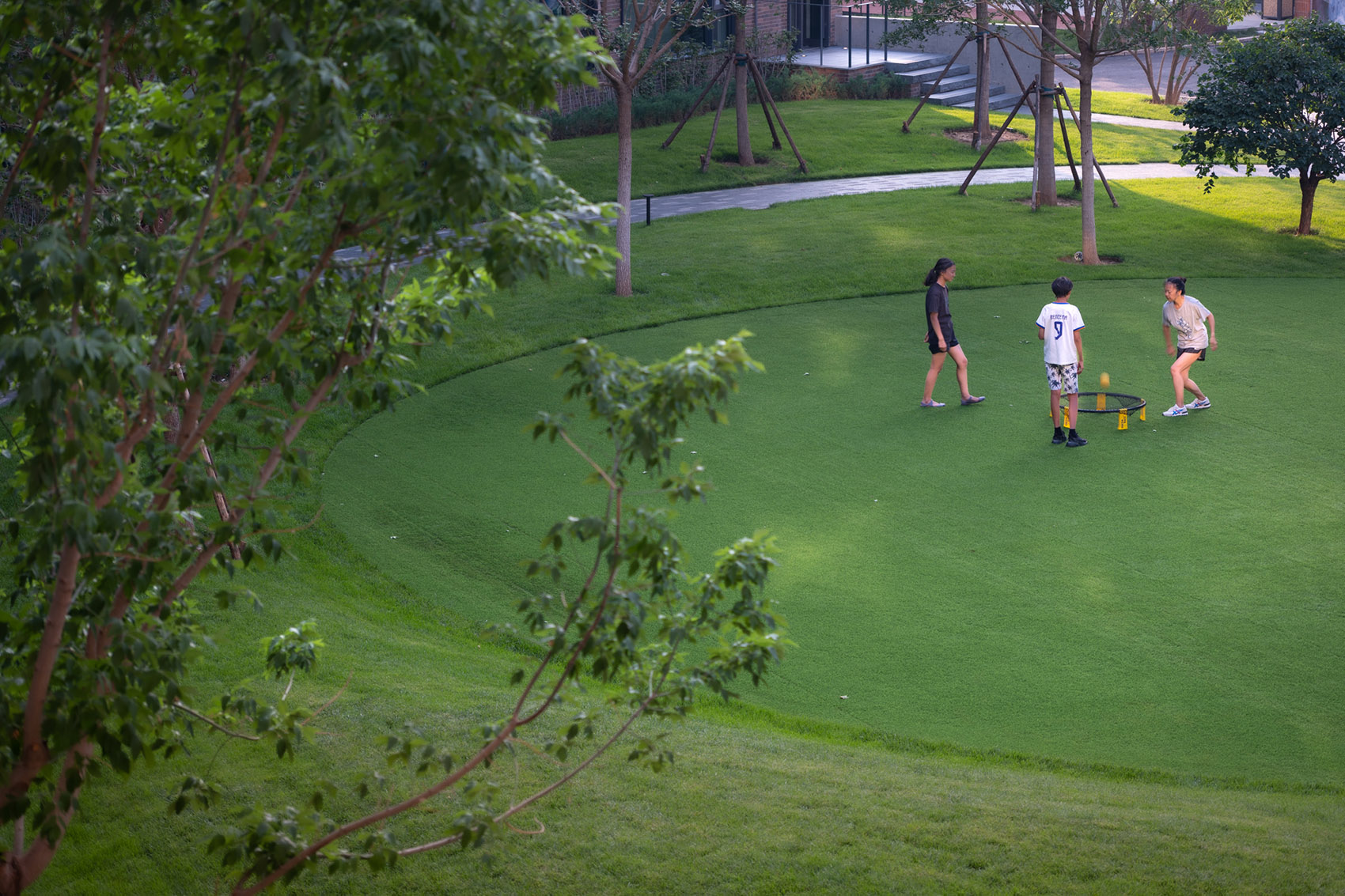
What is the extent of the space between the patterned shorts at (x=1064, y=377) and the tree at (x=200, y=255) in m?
8.02

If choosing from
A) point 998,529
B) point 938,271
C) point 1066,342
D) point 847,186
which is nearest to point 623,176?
point 938,271

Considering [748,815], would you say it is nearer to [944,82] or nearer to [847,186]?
[847,186]

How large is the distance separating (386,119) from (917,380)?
10.0 m

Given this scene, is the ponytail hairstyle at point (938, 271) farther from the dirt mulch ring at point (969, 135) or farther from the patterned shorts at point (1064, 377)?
the dirt mulch ring at point (969, 135)

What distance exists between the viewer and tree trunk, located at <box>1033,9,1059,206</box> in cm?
1998

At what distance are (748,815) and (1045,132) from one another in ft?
57.6

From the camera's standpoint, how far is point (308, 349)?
Answer: 385cm

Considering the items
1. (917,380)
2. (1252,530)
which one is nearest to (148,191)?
(1252,530)

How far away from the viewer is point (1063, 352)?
1086cm

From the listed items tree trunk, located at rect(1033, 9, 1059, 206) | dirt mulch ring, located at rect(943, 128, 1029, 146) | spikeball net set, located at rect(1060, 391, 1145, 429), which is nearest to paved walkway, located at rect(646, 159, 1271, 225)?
tree trunk, located at rect(1033, 9, 1059, 206)

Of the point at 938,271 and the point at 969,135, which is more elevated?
the point at 969,135

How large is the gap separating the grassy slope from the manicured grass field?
1.82 ft

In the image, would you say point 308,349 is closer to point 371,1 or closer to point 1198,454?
point 371,1

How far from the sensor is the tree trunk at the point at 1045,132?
65.6ft
